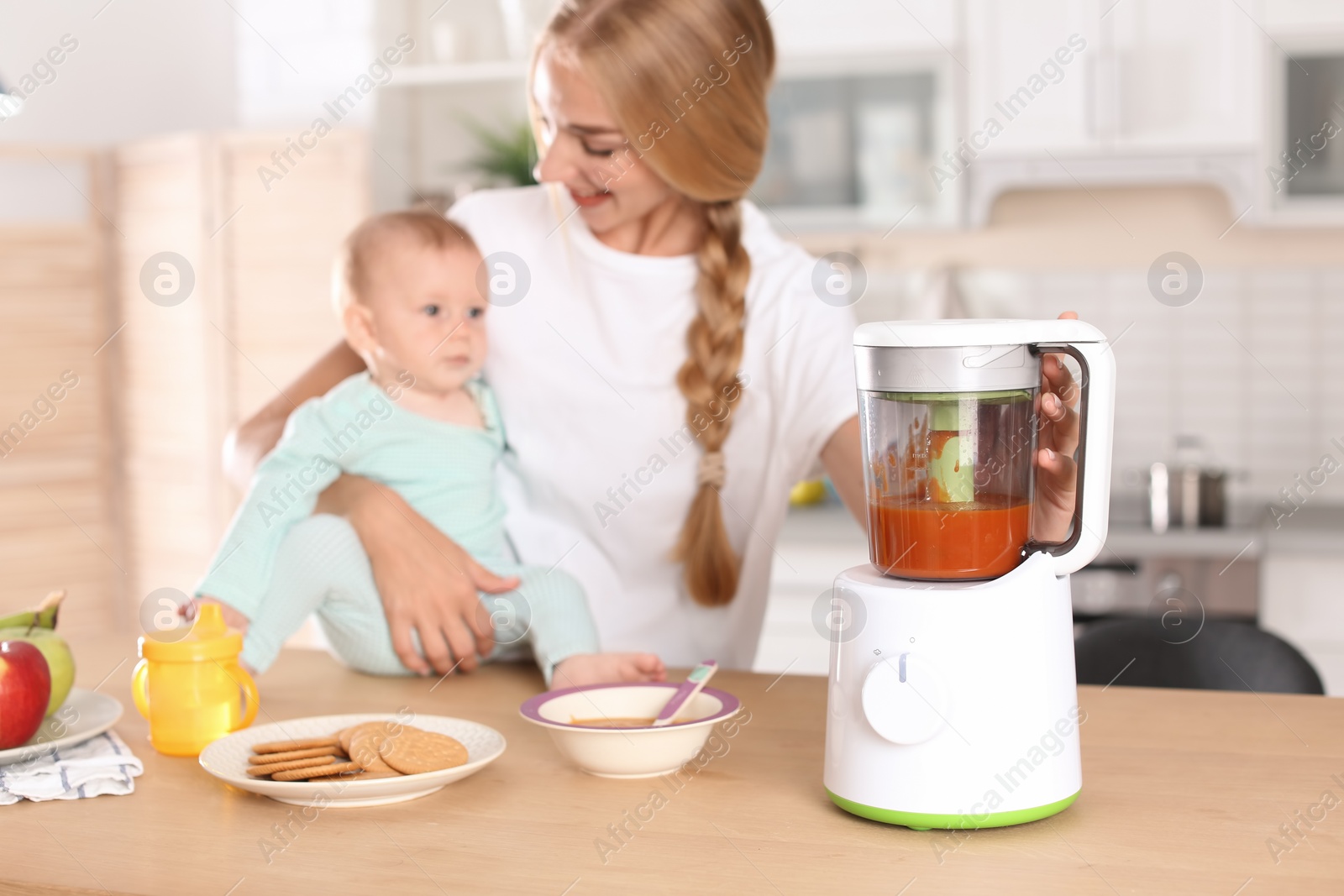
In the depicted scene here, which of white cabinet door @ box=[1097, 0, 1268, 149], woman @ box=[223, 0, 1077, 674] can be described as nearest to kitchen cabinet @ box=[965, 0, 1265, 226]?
white cabinet door @ box=[1097, 0, 1268, 149]

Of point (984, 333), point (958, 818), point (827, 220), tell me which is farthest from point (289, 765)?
point (827, 220)

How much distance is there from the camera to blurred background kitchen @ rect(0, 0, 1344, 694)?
269 centimetres

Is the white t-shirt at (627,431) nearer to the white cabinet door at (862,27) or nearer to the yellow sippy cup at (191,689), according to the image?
the yellow sippy cup at (191,689)

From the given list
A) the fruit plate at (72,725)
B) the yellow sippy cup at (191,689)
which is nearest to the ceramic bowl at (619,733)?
the yellow sippy cup at (191,689)

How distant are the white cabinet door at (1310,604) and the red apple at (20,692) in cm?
227

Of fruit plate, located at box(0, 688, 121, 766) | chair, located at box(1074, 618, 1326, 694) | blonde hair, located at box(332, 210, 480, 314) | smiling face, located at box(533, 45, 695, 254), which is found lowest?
chair, located at box(1074, 618, 1326, 694)

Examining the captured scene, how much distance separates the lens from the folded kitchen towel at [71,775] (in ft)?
3.23

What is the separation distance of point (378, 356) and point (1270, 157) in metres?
2.04

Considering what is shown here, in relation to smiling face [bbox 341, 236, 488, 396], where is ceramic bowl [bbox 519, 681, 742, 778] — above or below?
below

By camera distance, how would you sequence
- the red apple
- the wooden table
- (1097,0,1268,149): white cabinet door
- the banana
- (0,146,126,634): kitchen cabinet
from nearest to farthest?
the wooden table
the red apple
the banana
(1097,0,1268,149): white cabinet door
(0,146,126,634): kitchen cabinet

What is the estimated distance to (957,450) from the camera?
0.95m

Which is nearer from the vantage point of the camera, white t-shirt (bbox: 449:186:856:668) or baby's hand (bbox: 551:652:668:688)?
baby's hand (bbox: 551:652:668:688)

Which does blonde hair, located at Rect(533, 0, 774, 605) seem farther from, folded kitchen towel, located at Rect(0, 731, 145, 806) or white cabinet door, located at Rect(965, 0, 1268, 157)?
white cabinet door, located at Rect(965, 0, 1268, 157)

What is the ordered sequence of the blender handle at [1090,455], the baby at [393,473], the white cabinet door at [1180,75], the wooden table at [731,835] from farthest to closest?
the white cabinet door at [1180,75], the baby at [393,473], the blender handle at [1090,455], the wooden table at [731,835]
